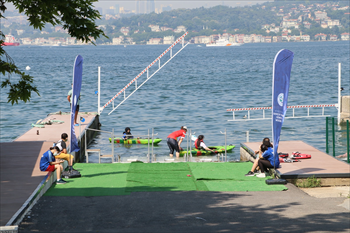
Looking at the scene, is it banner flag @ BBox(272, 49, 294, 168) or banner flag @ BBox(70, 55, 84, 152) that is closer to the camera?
banner flag @ BBox(272, 49, 294, 168)

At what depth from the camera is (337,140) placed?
18.4 m

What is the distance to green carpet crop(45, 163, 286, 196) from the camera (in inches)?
521

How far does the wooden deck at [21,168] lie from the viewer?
11.4m

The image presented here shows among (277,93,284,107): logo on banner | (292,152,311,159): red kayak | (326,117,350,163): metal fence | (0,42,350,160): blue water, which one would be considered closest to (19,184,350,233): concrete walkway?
(277,93,284,107): logo on banner

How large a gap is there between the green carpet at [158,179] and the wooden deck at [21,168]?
0.81m

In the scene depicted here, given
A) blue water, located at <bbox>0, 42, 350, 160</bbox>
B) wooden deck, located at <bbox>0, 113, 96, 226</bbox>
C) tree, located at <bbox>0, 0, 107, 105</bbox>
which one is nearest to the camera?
tree, located at <bbox>0, 0, 107, 105</bbox>

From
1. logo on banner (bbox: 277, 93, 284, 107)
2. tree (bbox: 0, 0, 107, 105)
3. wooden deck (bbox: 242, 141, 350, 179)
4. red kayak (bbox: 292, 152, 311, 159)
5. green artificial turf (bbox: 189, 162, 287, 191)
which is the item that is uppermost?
tree (bbox: 0, 0, 107, 105)

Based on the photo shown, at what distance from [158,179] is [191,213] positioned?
3843 millimetres

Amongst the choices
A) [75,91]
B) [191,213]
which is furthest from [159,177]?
[191,213]

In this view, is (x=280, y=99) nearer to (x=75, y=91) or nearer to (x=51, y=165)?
(x=75, y=91)

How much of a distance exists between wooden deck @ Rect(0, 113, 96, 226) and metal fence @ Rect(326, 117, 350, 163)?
1059 centimetres

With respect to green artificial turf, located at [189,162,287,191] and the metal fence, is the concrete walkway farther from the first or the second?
the metal fence

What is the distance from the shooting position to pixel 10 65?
10203mm

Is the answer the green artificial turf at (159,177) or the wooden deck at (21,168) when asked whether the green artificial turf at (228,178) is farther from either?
the wooden deck at (21,168)
